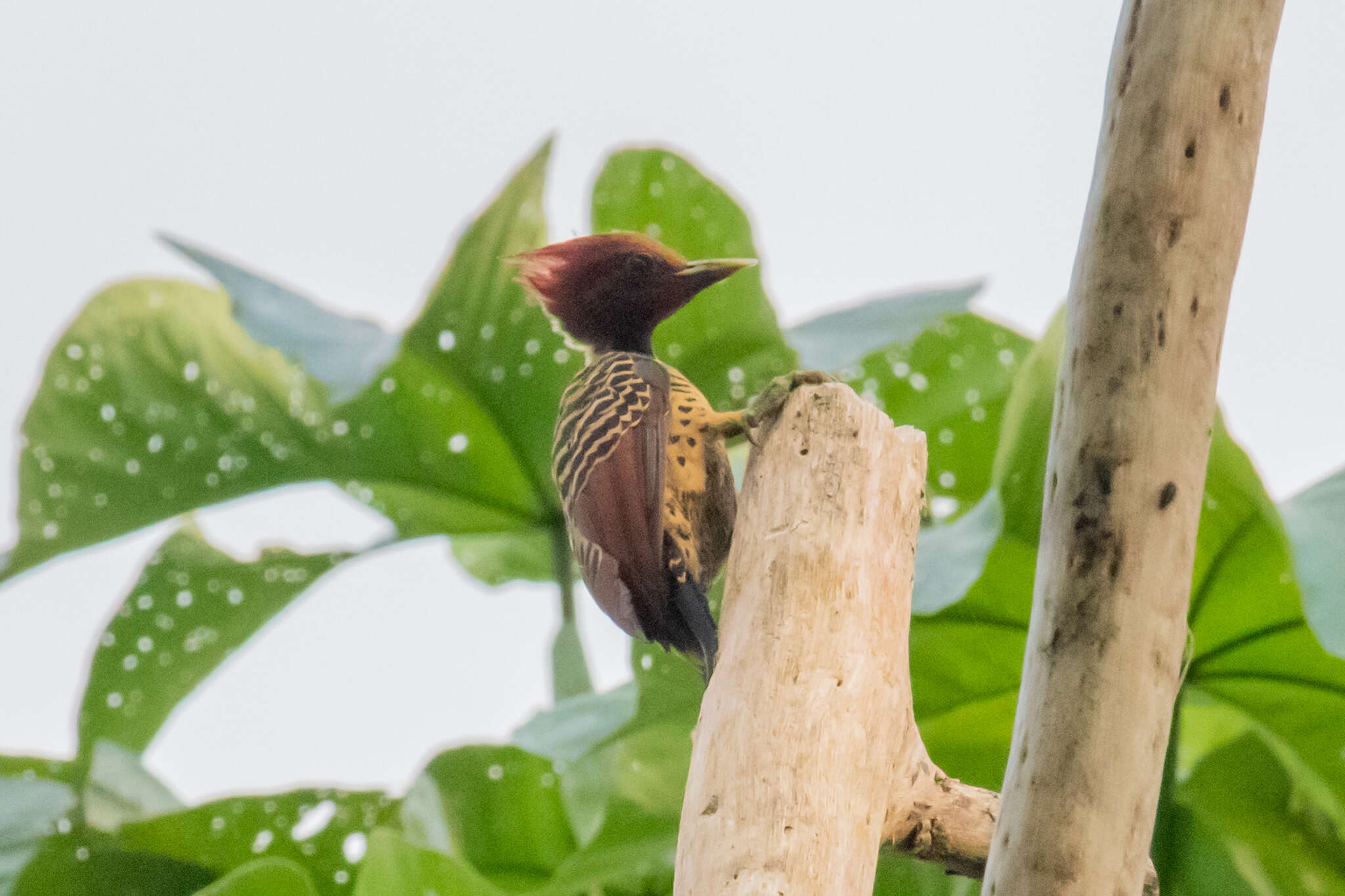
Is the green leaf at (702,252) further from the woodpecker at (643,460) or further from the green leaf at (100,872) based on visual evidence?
the green leaf at (100,872)

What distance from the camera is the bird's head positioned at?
2.82ft

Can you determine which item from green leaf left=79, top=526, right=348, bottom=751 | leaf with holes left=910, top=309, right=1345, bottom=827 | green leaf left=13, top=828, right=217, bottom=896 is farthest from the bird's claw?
green leaf left=13, top=828, right=217, bottom=896

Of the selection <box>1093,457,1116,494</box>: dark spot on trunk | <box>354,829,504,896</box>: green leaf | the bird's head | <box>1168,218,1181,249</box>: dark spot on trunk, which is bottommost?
<box>354,829,504,896</box>: green leaf

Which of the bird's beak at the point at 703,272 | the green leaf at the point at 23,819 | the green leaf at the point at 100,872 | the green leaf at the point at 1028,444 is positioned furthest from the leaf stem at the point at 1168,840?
the green leaf at the point at 23,819

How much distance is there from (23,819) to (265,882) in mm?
371

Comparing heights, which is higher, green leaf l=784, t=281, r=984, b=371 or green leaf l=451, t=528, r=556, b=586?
green leaf l=784, t=281, r=984, b=371

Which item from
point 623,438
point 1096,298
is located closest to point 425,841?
point 623,438

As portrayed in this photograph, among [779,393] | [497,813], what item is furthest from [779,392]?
[497,813]

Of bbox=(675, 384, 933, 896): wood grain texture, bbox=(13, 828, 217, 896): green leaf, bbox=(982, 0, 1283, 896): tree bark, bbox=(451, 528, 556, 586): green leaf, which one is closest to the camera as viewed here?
bbox=(982, 0, 1283, 896): tree bark

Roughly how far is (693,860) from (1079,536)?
0.88ft

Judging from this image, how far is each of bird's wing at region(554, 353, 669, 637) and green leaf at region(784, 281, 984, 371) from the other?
40 centimetres

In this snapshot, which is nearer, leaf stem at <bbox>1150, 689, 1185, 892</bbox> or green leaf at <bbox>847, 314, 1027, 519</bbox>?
leaf stem at <bbox>1150, 689, 1185, 892</bbox>

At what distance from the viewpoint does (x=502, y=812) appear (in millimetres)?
1241

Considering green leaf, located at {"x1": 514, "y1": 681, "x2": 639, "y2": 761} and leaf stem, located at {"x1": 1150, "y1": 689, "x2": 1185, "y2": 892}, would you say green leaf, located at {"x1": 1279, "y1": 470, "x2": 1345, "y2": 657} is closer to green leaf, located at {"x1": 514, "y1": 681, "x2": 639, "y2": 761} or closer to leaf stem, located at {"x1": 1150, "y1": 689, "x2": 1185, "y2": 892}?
leaf stem, located at {"x1": 1150, "y1": 689, "x2": 1185, "y2": 892}
